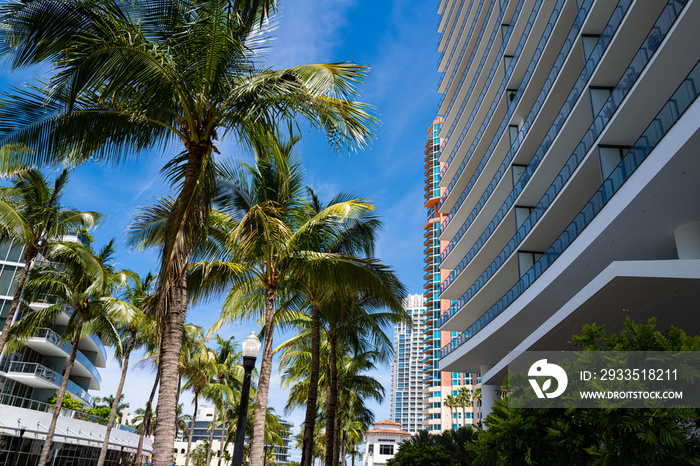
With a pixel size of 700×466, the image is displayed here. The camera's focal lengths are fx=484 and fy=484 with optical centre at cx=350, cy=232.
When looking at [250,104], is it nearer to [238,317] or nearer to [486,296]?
[238,317]

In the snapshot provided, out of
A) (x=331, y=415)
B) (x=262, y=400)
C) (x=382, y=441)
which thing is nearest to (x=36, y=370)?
(x=331, y=415)

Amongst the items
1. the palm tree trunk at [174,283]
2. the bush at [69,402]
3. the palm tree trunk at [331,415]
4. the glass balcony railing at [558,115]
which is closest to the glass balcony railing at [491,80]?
the glass balcony railing at [558,115]

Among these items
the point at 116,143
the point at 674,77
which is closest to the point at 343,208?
the point at 116,143

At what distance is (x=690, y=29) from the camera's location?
11.2 m

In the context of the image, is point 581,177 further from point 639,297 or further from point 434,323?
point 434,323

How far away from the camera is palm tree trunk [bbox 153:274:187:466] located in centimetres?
745

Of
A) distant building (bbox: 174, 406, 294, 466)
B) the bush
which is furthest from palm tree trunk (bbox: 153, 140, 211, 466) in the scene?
distant building (bbox: 174, 406, 294, 466)

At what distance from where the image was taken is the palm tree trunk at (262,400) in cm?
1225

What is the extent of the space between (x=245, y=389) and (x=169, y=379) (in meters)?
1.56

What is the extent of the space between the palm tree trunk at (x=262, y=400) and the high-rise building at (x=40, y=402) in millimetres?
15543

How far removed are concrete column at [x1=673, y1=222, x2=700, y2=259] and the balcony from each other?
105 ft

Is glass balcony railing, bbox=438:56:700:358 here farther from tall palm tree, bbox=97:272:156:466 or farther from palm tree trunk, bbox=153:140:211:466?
tall palm tree, bbox=97:272:156:466

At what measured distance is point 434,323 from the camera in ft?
330

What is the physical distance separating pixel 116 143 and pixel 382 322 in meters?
16.0
